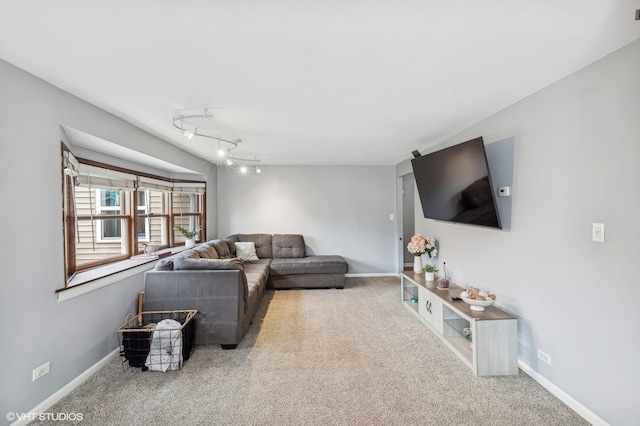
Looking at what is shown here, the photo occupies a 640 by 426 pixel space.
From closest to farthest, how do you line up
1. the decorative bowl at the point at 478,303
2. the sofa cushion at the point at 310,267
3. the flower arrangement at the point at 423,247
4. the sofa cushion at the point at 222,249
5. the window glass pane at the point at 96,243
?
the decorative bowl at the point at 478,303, the window glass pane at the point at 96,243, the flower arrangement at the point at 423,247, the sofa cushion at the point at 222,249, the sofa cushion at the point at 310,267

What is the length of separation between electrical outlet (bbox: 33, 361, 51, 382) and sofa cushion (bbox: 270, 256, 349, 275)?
303cm

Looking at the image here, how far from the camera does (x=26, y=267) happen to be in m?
1.83

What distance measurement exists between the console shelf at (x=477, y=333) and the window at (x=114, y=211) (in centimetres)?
354

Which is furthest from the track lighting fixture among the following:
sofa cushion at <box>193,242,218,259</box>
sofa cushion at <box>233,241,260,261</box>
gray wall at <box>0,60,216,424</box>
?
sofa cushion at <box>233,241,260,261</box>

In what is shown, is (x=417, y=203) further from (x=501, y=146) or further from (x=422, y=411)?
(x=422, y=411)

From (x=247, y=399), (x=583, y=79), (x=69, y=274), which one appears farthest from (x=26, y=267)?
(x=583, y=79)

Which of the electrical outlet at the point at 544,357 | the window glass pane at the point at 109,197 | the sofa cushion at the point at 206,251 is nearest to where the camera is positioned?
the electrical outlet at the point at 544,357

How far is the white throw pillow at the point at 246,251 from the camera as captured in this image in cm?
508

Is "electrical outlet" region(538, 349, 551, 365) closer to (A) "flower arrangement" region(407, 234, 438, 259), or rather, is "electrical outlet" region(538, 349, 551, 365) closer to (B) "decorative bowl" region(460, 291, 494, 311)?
(B) "decorative bowl" region(460, 291, 494, 311)

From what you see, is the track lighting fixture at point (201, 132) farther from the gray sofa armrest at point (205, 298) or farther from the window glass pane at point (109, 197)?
the gray sofa armrest at point (205, 298)

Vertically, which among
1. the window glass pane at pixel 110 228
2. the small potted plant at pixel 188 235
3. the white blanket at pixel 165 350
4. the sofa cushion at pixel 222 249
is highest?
the window glass pane at pixel 110 228

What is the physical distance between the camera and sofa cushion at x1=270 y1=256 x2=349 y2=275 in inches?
189

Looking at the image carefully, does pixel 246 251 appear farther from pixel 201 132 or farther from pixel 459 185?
pixel 459 185

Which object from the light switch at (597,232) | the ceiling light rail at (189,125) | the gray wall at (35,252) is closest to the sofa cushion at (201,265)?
the gray wall at (35,252)
